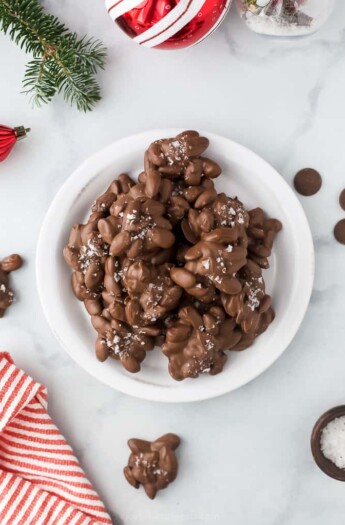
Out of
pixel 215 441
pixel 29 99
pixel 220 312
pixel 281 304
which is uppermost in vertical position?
pixel 29 99

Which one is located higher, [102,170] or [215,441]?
[102,170]

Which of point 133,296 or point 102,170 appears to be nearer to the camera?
point 133,296

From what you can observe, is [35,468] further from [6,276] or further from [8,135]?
[8,135]

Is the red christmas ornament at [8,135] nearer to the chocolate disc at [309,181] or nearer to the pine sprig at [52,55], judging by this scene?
the pine sprig at [52,55]

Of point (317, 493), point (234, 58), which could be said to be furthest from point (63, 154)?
point (317, 493)

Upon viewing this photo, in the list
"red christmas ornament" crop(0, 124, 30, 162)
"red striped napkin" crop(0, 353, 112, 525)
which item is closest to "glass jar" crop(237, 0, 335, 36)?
"red christmas ornament" crop(0, 124, 30, 162)

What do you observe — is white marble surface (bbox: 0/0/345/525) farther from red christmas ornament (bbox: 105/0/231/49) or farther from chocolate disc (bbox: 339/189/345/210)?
red christmas ornament (bbox: 105/0/231/49)

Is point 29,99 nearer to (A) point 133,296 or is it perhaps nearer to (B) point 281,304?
(A) point 133,296
